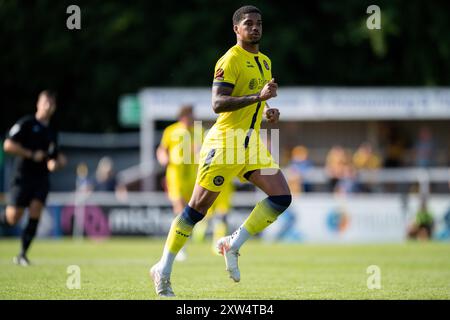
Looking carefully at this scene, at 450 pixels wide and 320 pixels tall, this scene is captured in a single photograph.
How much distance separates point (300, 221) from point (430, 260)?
8314 mm

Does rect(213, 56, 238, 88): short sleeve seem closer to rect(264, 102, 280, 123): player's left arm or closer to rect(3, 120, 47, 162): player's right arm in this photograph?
rect(264, 102, 280, 123): player's left arm

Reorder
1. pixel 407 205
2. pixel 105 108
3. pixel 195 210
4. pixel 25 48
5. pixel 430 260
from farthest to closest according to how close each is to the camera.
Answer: pixel 105 108 → pixel 25 48 → pixel 407 205 → pixel 430 260 → pixel 195 210

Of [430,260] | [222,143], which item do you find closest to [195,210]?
[222,143]

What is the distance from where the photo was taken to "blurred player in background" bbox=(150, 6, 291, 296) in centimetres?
863

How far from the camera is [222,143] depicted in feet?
28.8

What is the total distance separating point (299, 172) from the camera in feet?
76.5

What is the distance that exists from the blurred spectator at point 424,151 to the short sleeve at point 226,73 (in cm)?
1713

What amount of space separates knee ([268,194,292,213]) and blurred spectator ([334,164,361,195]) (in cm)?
1379

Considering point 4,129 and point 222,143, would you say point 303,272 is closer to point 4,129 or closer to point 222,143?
point 222,143

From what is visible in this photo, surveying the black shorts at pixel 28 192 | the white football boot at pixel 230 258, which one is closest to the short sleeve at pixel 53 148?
the black shorts at pixel 28 192

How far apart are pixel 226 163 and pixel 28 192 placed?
5120 millimetres

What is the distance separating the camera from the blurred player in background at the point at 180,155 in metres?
15.7

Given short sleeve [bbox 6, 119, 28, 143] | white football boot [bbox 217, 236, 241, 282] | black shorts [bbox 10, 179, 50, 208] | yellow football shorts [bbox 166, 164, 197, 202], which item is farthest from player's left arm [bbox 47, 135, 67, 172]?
white football boot [bbox 217, 236, 241, 282]

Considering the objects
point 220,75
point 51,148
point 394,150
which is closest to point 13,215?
point 51,148
